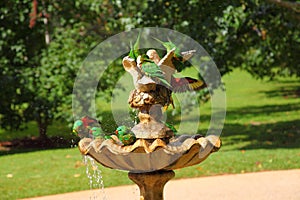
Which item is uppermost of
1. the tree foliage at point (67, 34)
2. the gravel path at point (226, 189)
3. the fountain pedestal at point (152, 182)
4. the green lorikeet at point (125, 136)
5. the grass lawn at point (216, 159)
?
the tree foliage at point (67, 34)

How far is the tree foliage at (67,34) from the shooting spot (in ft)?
35.4

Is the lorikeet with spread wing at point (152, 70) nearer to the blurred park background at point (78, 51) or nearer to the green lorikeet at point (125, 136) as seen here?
the green lorikeet at point (125, 136)

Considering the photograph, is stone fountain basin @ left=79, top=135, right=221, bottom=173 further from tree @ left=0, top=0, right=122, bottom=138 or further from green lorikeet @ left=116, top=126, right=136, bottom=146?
tree @ left=0, top=0, right=122, bottom=138

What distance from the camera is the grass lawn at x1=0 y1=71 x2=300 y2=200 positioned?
8250mm

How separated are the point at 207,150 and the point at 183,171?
157 inches

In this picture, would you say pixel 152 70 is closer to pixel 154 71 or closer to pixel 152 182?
pixel 154 71

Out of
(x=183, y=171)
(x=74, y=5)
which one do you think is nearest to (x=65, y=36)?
(x=74, y=5)

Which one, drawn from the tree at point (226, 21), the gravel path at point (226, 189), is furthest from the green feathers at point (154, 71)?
the tree at point (226, 21)

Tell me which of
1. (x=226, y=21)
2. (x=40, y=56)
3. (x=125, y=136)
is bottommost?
(x=125, y=136)

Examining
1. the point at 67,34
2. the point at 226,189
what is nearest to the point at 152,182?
A: the point at 226,189

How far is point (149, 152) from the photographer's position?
178 inches

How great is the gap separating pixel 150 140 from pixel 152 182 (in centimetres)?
30

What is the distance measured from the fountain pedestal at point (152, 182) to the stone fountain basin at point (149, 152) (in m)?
0.06

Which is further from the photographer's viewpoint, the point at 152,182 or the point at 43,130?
the point at 43,130
